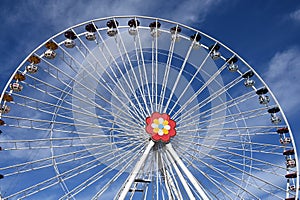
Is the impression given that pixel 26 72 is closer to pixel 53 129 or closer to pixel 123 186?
pixel 53 129

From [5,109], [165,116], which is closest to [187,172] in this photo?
[165,116]

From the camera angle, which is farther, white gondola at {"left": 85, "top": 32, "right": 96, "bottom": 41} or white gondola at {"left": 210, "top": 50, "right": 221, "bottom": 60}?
white gondola at {"left": 210, "top": 50, "right": 221, "bottom": 60}

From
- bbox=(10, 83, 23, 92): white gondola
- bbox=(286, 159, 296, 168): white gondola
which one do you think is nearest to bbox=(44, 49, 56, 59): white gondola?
bbox=(10, 83, 23, 92): white gondola

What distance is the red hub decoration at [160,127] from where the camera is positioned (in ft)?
65.1

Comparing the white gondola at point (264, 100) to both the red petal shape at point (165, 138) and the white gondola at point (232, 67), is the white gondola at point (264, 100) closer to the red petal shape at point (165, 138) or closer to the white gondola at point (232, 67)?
the white gondola at point (232, 67)

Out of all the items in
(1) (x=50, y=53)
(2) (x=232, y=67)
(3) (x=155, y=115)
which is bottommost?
(3) (x=155, y=115)

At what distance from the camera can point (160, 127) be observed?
66.0 ft

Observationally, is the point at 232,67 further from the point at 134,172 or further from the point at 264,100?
the point at 134,172

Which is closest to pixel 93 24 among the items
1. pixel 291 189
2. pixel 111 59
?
pixel 111 59

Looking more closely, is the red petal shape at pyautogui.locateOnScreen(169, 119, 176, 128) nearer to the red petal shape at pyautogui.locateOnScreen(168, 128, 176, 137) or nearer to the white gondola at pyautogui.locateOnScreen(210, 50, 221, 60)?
the red petal shape at pyautogui.locateOnScreen(168, 128, 176, 137)

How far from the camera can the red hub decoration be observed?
65.1 ft

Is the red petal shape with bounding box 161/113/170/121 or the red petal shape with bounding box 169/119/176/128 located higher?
the red petal shape with bounding box 161/113/170/121

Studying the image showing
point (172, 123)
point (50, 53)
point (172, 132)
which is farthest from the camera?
point (50, 53)

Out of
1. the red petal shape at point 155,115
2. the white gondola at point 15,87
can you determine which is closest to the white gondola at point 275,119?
the red petal shape at point 155,115
